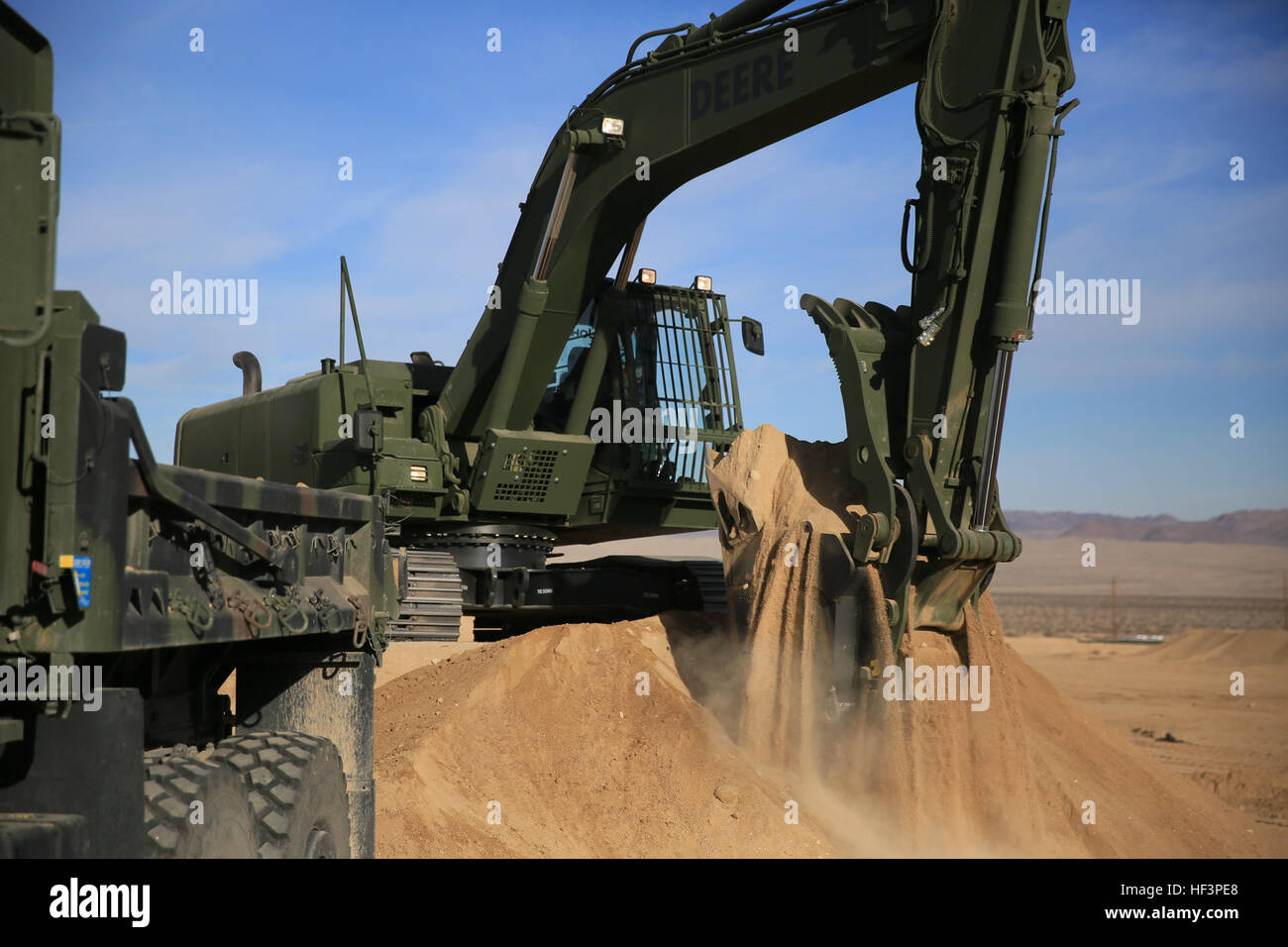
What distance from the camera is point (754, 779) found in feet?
27.0

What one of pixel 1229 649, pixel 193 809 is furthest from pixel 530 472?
pixel 1229 649

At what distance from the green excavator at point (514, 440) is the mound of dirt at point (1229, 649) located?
15319 mm

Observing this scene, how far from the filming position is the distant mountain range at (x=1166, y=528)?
111938 mm

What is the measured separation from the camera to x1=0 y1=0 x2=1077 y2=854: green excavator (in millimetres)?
3354

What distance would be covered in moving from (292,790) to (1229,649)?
23151 mm

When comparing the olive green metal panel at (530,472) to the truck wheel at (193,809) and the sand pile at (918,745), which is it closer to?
the sand pile at (918,745)

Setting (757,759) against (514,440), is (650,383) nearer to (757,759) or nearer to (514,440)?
(514,440)

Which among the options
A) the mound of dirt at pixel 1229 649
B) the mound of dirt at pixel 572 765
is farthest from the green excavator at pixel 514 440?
the mound of dirt at pixel 1229 649

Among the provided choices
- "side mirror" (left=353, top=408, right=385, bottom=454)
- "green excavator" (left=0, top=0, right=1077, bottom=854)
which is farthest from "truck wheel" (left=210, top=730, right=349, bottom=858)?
"side mirror" (left=353, top=408, right=385, bottom=454)

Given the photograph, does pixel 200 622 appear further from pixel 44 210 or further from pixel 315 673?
pixel 315 673

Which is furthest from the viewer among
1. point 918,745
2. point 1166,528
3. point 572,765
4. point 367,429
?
point 1166,528

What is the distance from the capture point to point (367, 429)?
10.6m
